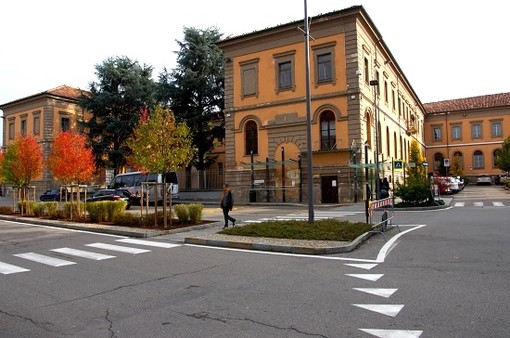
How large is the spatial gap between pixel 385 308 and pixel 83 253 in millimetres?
7931

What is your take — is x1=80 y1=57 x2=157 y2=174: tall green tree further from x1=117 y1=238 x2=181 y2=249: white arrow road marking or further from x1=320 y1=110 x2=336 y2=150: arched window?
x1=117 y1=238 x2=181 y2=249: white arrow road marking

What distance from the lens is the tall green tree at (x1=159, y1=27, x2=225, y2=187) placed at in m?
38.7

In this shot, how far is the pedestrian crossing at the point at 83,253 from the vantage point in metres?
9.20

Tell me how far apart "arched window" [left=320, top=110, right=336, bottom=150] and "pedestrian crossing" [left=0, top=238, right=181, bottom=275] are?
2015cm

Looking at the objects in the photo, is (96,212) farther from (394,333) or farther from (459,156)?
(459,156)

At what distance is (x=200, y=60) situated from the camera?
39156 millimetres

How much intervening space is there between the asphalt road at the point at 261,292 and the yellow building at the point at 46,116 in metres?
44.8

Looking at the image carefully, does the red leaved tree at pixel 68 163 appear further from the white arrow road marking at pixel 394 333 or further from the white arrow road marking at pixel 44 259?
the white arrow road marking at pixel 394 333

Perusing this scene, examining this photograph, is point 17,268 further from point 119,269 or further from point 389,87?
point 389,87

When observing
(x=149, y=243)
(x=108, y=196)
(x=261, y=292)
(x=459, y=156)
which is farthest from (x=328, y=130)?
(x=459, y=156)

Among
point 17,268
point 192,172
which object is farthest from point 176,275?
point 192,172

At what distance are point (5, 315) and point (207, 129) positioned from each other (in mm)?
34300

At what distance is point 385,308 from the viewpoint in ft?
18.3

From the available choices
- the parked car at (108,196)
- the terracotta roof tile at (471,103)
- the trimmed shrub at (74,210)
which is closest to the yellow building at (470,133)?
the terracotta roof tile at (471,103)
